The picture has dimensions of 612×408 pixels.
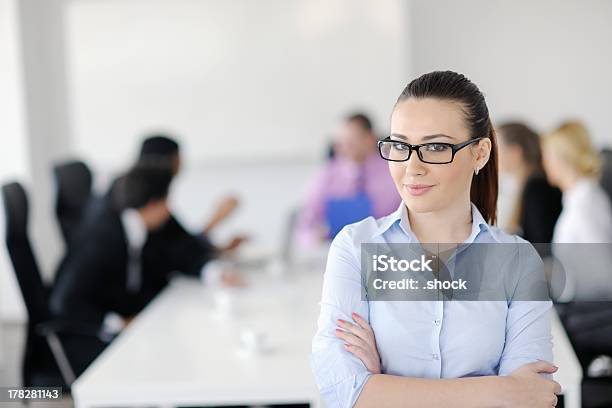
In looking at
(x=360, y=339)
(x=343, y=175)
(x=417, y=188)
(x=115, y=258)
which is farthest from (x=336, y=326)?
(x=343, y=175)

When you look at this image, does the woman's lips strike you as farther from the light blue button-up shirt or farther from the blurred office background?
the blurred office background

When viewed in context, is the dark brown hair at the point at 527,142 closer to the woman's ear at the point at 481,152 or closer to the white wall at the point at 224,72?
the woman's ear at the point at 481,152

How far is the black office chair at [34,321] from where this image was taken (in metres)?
2.74

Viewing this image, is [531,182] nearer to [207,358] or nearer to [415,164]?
[207,358]

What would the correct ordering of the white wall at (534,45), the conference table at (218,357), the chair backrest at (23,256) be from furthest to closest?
the white wall at (534,45) < the chair backrest at (23,256) < the conference table at (218,357)

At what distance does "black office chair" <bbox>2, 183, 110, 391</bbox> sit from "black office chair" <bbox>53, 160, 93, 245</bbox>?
1.04 metres

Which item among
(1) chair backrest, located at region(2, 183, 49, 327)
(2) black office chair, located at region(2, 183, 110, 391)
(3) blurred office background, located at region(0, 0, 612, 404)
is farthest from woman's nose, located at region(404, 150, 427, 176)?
(3) blurred office background, located at region(0, 0, 612, 404)

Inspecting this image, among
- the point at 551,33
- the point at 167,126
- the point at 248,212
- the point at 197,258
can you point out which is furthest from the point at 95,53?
the point at 551,33

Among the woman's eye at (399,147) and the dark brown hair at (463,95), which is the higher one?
the dark brown hair at (463,95)

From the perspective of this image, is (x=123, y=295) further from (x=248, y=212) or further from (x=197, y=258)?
(x=248, y=212)

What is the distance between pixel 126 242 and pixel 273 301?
674 millimetres

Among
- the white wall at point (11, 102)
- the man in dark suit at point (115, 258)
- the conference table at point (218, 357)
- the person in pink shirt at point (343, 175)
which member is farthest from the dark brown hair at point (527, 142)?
the white wall at point (11, 102)

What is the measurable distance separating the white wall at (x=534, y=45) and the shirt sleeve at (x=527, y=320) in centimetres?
398

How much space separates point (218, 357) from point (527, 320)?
3.76ft
